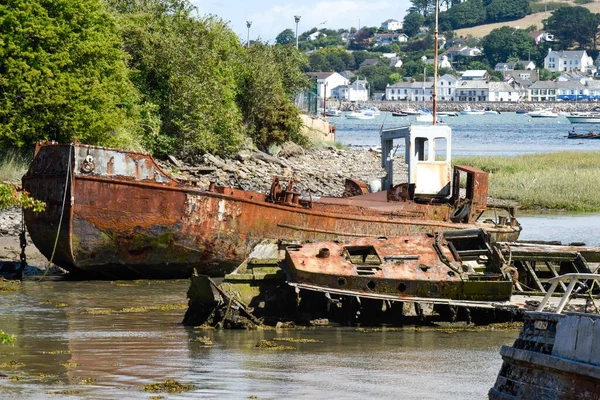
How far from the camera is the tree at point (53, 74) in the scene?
107ft

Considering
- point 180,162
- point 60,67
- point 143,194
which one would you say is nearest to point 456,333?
point 143,194

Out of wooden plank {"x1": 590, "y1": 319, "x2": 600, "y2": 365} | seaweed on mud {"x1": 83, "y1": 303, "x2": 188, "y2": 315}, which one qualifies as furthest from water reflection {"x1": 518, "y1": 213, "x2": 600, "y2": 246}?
wooden plank {"x1": 590, "y1": 319, "x2": 600, "y2": 365}

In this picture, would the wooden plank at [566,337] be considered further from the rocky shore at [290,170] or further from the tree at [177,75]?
the tree at [177,75]

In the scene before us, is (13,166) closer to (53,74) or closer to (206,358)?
(53,74)

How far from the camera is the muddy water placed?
1266 cm

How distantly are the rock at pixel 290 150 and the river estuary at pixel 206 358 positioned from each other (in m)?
36.2

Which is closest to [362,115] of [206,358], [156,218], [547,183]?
[547,183]

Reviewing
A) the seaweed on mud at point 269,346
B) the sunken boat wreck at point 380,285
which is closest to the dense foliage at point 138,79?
the sunken boat wreck at point 380,285

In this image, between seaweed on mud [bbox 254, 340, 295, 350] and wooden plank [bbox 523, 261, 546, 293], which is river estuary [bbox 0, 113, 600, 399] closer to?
seaweed on mud [bbox 254, 340, 295, 350]

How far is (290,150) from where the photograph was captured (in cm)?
5672

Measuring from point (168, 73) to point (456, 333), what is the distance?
2783 centimetres

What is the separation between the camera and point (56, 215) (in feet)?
71.2

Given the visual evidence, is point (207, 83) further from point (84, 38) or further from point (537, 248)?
point (537, 248)

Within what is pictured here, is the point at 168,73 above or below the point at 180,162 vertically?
above
